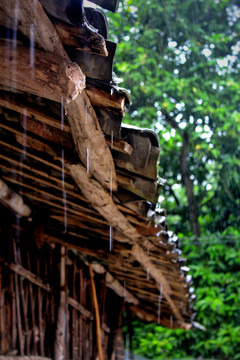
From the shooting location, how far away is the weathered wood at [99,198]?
2.16 meters

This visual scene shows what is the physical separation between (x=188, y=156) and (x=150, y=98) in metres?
1.95

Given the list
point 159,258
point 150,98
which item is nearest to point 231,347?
point 150,98

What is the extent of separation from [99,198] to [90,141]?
0.57 meters

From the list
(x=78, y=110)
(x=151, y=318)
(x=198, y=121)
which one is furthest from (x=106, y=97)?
(x=198, y=121)

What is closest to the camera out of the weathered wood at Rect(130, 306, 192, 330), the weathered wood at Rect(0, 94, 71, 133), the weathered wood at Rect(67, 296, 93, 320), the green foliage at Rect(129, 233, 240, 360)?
the weathered wood at Rect(0, 94, 71, 133)

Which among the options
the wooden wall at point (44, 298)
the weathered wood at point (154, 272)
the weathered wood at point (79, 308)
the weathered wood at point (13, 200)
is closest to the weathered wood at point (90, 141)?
the weathered wood at point (13, 200)

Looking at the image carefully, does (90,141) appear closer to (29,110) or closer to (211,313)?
(29,110)

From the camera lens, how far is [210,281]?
947 centimetres

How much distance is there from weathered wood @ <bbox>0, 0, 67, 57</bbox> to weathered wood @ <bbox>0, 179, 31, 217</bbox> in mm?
1467

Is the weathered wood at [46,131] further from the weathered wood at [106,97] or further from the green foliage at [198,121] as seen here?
the green foliage at [198,121]


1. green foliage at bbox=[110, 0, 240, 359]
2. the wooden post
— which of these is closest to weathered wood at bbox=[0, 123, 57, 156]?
the wooden post

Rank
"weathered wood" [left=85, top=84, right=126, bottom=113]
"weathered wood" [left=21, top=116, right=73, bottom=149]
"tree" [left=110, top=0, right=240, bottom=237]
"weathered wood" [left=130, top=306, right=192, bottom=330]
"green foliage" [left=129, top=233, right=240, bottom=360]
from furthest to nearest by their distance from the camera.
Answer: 1. "tree" [left=110, top=0, right=240, bottom=237]
2. "green foliage" [left=129, top=233, right=240, bottom=360]
3. "weathered wood" [left=130, top=306, right=192, bottom=330]
4. "weathered wood" [left=21, top=116, right=73, bottom=149]
5. "weathered wood" [left=85, top=84, right=126, bottom=113]

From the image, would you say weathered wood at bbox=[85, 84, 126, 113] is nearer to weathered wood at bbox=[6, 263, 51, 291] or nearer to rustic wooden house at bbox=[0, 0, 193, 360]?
rustic wooden house at bbox=[0, 0, 193, 360]

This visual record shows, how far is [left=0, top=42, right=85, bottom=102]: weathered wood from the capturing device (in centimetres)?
145
